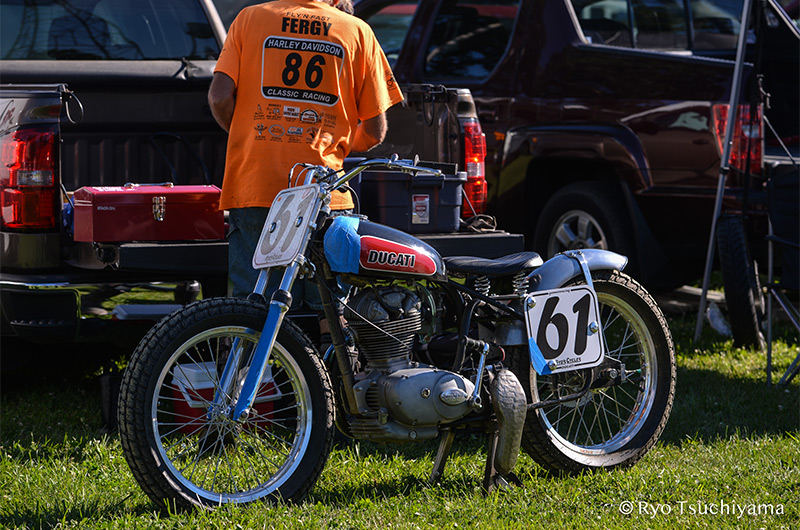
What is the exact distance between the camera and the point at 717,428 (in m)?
4.66

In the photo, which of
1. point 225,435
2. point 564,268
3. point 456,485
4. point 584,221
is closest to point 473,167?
point 564,268

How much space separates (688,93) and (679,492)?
2.83 metres

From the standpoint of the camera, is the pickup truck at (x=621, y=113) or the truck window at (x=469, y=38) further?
the truck window at (x=469, y=38)

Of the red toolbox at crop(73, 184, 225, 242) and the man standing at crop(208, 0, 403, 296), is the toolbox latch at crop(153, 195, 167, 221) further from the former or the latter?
the man standing at crop(208, 0, 403, 296)

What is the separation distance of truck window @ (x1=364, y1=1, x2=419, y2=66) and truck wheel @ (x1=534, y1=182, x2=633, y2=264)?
160 cm

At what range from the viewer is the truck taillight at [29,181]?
4.35 metres

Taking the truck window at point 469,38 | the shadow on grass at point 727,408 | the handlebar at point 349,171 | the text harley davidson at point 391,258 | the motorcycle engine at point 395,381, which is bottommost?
the shadow on grass at point 727,408

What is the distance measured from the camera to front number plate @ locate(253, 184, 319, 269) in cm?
353

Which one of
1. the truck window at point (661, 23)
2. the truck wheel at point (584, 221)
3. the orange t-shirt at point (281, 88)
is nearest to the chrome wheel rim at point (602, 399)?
the orange t-shirt at point (281, 88)

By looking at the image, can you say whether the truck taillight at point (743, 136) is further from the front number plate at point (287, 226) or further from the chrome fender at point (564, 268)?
the front number plate at point (287, 226)

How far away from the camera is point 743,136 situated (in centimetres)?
589

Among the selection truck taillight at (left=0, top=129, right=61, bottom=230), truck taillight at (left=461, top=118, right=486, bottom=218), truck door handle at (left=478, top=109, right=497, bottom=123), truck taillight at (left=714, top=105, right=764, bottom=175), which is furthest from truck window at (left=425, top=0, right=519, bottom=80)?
truck taillight at (left=0, top=129, right=61, bottom=230)

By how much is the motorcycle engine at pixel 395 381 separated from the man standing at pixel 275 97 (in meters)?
0.56

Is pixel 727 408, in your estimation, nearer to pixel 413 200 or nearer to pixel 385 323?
pixel 413 200
